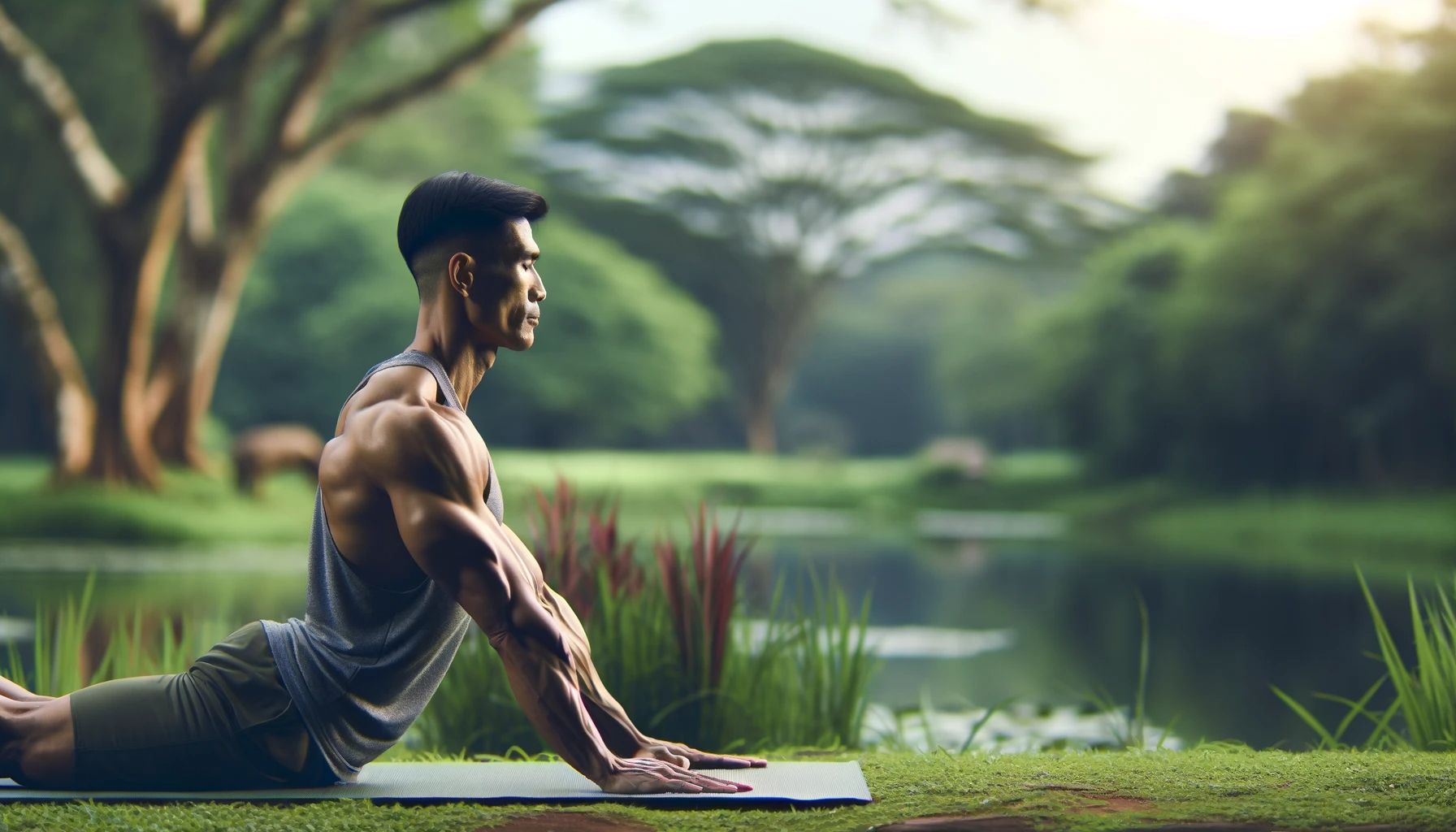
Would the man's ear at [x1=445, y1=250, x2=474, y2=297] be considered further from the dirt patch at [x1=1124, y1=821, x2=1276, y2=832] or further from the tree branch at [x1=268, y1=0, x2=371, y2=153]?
the tree branch at [x1=268, y1=0, x2=371, y2=153]

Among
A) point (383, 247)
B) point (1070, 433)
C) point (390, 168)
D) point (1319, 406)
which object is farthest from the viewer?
point (390, 168)

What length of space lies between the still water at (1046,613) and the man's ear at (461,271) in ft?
5.68

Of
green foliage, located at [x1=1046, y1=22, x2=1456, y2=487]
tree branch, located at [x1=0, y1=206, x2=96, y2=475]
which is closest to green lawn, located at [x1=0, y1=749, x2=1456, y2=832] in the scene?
tree branch, located at [x1=0, y1=206, x2=96, y2=475]

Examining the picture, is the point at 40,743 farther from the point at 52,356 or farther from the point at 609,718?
the point at 52,356

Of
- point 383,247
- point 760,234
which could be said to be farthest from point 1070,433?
point 383,247

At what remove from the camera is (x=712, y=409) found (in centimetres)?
3841

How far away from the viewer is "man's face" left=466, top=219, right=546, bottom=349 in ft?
8.46

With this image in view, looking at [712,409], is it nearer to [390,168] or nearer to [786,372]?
[786,372]

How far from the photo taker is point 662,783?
8.10ft

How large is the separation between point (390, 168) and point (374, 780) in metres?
32.3

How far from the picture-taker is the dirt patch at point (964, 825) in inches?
88.4

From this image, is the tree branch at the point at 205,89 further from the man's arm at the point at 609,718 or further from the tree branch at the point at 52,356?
the man's arm at the point at 609,718

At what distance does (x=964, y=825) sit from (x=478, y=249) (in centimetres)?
126

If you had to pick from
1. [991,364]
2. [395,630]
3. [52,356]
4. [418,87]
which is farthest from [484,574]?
[991,364]
